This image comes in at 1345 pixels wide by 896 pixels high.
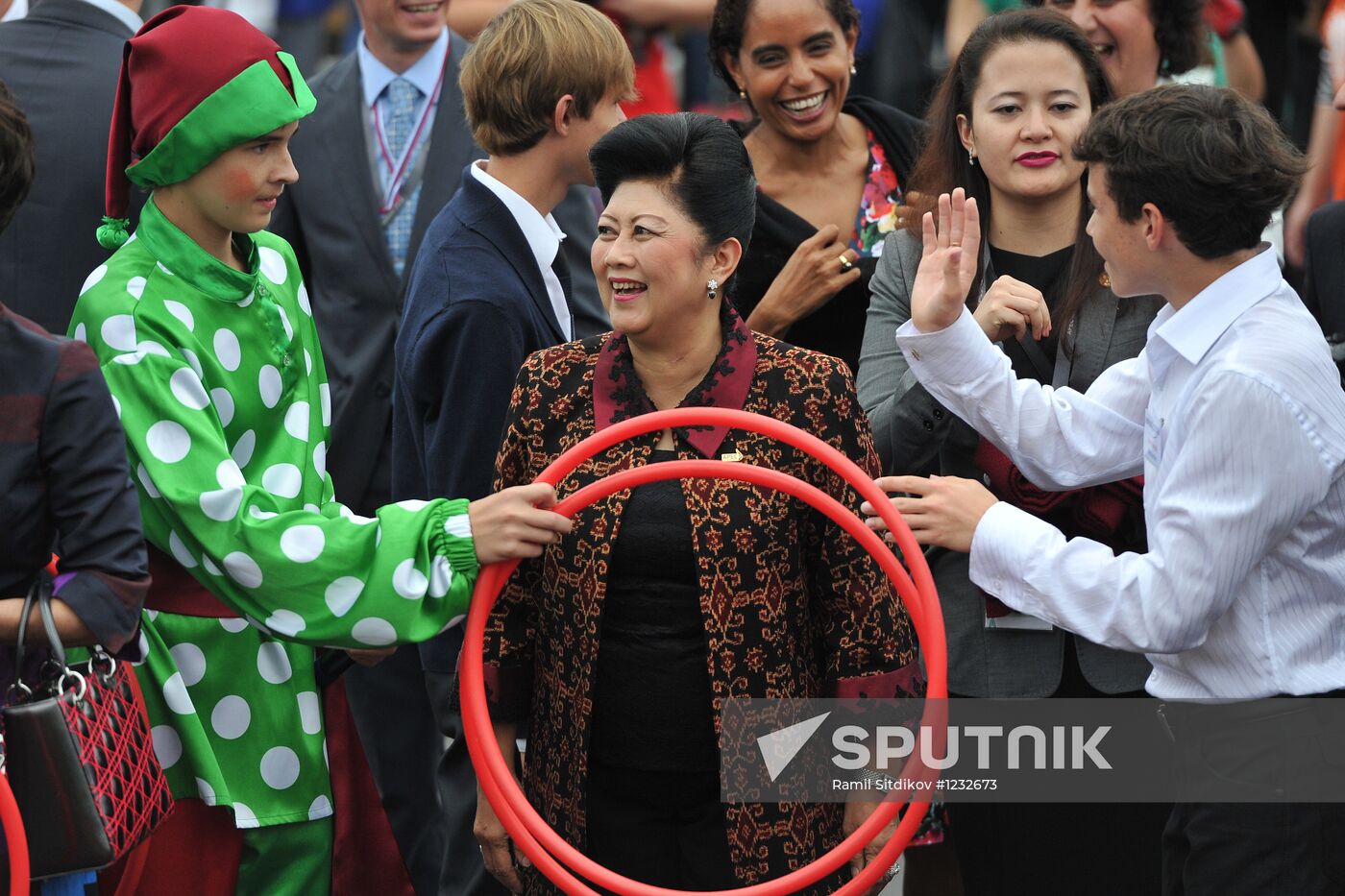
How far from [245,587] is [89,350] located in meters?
0.58

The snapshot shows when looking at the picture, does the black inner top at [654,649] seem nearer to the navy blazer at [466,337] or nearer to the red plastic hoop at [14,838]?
the navy blazer at [466,337]

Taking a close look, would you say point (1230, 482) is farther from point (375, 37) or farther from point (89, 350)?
point (375, 37)

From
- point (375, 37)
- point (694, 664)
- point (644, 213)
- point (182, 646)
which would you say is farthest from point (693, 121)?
point (375, 37)

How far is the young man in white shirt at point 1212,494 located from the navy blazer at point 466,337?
1.09 meters

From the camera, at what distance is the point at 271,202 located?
4062 millimetres

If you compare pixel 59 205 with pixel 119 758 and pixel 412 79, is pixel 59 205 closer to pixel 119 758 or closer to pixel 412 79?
pixel 412 79

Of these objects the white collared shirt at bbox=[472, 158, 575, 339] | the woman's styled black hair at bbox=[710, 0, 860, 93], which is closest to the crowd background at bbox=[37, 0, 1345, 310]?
the woman's styled black hair at bbox=[710, 0, 860, 93]

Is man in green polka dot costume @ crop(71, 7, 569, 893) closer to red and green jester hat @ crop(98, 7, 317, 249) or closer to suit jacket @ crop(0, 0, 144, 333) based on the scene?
red and green jester hat @ crop(98, 7, 317, 249)

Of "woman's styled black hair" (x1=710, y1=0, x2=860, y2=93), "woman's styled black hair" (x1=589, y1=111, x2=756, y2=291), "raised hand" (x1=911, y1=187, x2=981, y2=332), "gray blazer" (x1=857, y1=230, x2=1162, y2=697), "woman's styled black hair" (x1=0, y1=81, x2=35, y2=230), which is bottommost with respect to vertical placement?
"gray blazer" (x1=857, y1=230, x2=1162, y2=697)

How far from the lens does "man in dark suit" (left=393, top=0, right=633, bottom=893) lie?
4.38 metres

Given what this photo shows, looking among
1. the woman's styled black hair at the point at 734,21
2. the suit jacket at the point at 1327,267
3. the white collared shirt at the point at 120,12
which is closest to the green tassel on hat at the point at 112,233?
the white collared shirt at the point at 120,12

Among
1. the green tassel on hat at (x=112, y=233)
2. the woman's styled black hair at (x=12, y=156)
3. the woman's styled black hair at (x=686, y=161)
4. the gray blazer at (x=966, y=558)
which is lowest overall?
the gray blazer at (x=966, y=558)

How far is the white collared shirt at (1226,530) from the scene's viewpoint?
338 centimetres

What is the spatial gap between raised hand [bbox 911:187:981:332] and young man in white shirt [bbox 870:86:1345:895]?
0.31 meters
